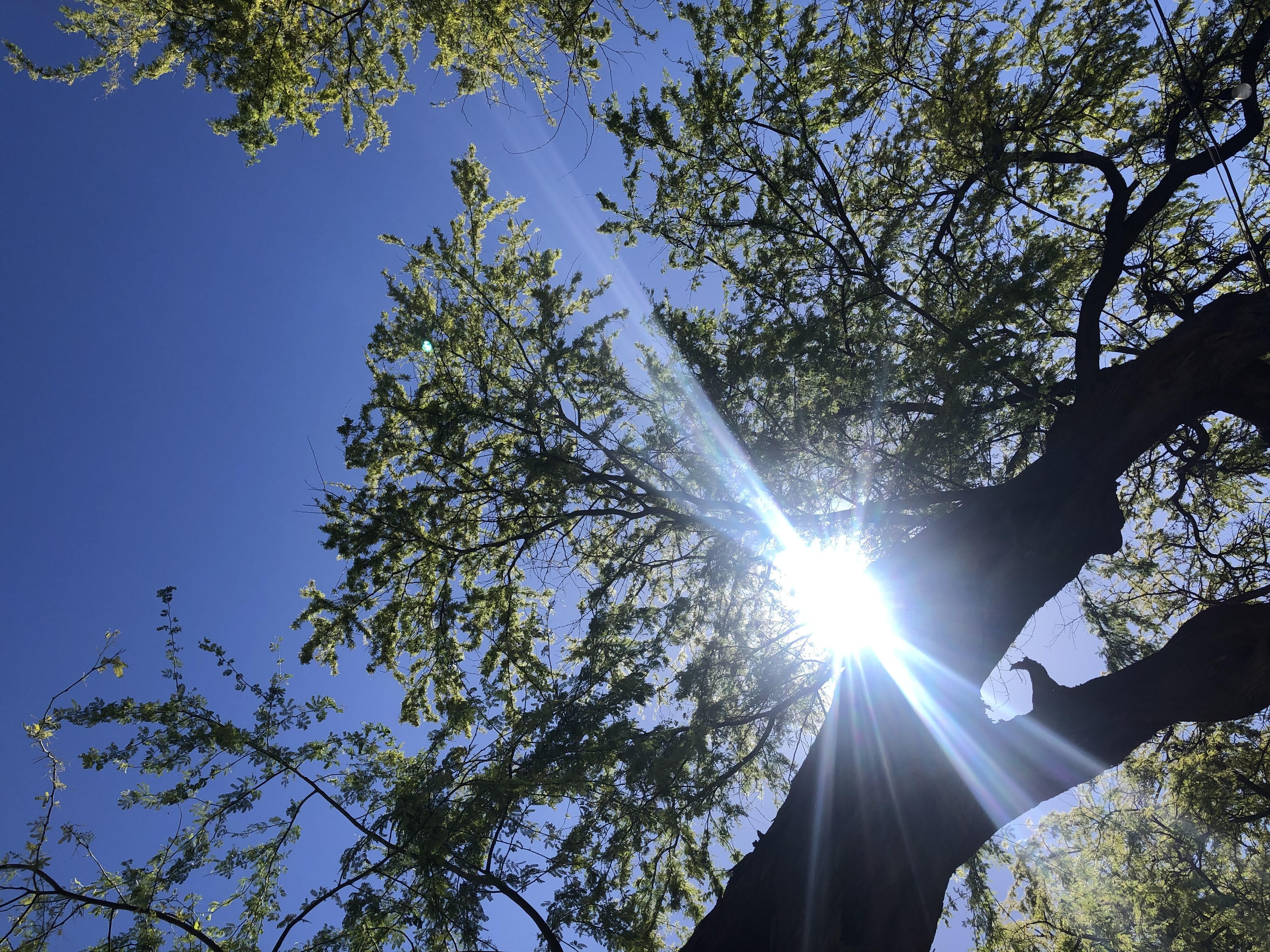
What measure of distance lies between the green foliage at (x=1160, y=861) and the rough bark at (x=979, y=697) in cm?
289

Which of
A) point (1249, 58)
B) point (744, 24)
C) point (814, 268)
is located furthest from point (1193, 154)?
point (744, 24)

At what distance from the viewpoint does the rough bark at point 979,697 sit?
124 inches

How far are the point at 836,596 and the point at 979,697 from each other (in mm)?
1634

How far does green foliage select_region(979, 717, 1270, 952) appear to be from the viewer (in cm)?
652

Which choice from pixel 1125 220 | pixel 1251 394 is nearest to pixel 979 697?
pixel 1251 394

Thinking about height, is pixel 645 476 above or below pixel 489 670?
above

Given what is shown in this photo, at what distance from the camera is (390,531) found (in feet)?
20.1

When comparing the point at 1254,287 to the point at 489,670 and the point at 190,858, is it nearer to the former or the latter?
the point at 489,670

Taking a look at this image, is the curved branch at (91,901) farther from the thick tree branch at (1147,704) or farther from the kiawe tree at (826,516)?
the thick tree branch at (1147,704)

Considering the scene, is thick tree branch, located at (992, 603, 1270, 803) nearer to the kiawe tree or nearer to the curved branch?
the kiawe tree

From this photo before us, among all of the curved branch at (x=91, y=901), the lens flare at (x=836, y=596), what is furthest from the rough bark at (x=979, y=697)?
the curved branch at (x=91, y=901)

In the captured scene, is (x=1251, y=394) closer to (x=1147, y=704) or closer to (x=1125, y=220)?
(x=1125, y=220)

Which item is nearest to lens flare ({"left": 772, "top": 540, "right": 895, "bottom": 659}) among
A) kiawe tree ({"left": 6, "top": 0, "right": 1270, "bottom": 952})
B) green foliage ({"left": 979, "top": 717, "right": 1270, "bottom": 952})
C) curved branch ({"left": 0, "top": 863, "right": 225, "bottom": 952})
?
kiawe tree ({"left": 6, "top": 0, "right": 1270, "bottom": 952})

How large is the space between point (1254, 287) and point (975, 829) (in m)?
7.05
